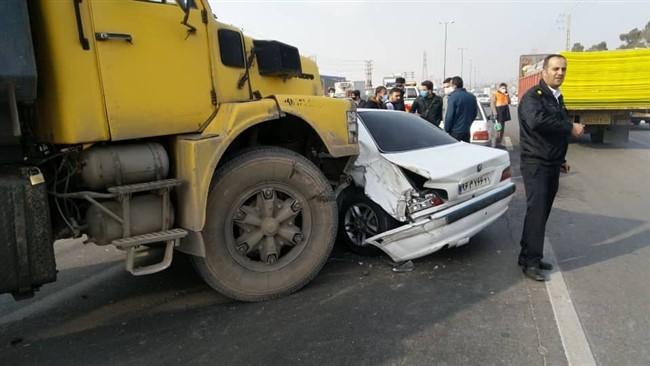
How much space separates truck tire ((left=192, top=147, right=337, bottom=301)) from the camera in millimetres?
3520

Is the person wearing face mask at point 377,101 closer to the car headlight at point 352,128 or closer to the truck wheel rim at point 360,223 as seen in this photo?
the truck wheel rim at point 360,223

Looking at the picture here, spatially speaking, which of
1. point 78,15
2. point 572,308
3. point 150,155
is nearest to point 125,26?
point 78,15

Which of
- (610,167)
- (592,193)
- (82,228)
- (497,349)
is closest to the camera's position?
(497,349)

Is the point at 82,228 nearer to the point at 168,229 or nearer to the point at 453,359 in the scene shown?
the point at 168,229

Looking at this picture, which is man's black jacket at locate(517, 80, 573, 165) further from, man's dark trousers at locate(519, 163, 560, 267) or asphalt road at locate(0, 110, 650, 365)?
asphalt road at locate(0, 110, 650, 365)

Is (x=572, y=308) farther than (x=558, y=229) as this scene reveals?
No

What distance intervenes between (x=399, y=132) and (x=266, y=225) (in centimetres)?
196

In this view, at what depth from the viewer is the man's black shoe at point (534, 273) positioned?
3.94 metres

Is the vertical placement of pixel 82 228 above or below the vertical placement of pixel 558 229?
above

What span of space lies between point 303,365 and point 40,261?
5.27 feet

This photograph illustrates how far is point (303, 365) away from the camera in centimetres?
282

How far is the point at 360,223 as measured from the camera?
4.52 m

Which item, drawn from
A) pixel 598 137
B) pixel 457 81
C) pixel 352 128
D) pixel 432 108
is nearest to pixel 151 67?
pixel 352 128

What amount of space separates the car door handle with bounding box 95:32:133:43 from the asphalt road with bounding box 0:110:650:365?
1.92 meters
